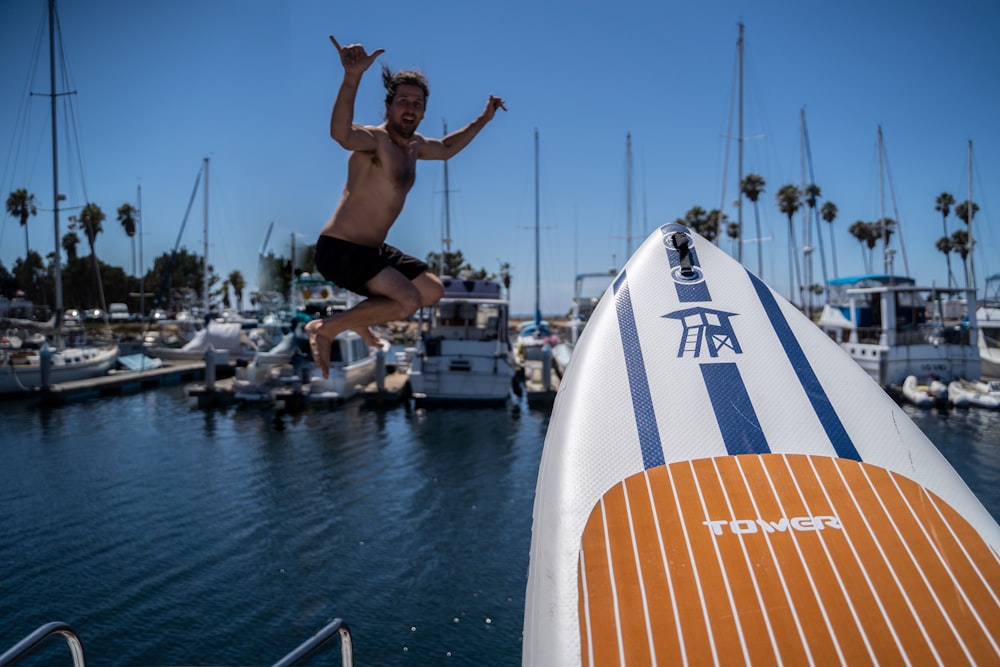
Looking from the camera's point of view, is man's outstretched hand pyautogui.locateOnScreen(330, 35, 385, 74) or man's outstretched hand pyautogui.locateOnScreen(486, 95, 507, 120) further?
man's outstretched hand pyautogui.locateOnScreen(486, 95, 507, 120)

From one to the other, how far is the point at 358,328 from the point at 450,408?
54.2 feet

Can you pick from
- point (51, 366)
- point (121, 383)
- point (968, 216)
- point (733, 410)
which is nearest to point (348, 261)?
point (733, 410)

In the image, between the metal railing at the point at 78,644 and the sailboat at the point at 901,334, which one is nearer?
the metal railing at the point at 78,644

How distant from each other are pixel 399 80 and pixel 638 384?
1.81m

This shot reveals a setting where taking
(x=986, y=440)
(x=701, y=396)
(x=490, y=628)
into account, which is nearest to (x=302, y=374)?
(x=490, y=628)

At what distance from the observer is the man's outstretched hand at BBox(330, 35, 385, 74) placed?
8.30 ft

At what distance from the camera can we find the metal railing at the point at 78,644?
2.18 meters

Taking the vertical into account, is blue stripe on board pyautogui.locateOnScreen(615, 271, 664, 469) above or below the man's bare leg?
below

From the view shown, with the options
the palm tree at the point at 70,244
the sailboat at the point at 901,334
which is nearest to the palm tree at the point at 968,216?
the sailboat at the point at 901,334

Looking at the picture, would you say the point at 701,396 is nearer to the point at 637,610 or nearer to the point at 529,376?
the point at 637,610

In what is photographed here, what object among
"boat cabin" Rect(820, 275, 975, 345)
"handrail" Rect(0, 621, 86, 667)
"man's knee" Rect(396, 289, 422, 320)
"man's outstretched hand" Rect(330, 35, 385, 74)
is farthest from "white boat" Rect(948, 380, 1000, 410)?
"handrail" Rect(0, 621, 86, 667)

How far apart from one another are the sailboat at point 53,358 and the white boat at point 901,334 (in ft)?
81.2

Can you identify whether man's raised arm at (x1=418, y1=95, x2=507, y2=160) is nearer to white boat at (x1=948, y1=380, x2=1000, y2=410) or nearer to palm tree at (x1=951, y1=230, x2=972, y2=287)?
white boat at (x1=948, y1=380, x2=1000, y2=410)

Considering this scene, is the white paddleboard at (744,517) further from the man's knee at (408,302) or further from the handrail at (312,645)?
the man's knee at (408,302)
